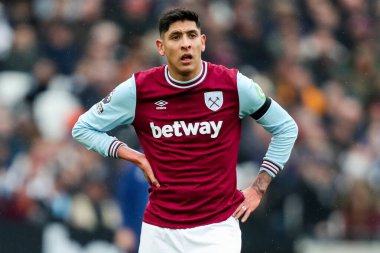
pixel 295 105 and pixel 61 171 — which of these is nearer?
pixel 61 171

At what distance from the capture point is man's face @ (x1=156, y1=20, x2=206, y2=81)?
698 centimetres

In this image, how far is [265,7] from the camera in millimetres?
15039

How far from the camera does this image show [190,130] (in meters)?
7.05

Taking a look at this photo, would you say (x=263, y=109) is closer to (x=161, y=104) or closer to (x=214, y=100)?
(x=214, y=100)

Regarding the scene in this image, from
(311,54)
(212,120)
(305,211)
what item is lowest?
(305,211)

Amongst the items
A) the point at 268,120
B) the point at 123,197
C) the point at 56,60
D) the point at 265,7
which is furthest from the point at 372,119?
the point at 268,120

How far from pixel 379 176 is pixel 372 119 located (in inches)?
46.0

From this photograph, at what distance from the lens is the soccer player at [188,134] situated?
7.00 meters

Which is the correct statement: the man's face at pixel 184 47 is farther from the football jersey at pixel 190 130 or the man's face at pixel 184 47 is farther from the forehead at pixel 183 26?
the football jersey at pixel 190 130

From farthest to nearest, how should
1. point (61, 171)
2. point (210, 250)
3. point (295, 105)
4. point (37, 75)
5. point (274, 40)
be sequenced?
point (274, 40)
point (295, 105)
point (37, 75)
point (61, 171)
point (210, 250)

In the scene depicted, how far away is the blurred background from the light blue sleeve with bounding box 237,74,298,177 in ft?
10.2

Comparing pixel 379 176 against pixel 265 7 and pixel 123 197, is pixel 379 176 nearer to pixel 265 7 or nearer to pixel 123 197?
pixel 265 7

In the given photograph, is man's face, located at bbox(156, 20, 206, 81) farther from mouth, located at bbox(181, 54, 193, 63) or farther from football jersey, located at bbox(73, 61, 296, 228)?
football jersey, located at bbox(73, 61, 296, 228)

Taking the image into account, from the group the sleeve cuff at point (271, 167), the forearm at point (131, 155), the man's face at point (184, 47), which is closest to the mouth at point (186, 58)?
the man's face at point (184, 47)
